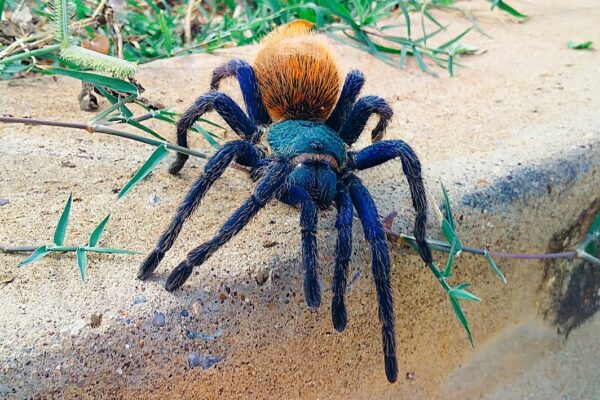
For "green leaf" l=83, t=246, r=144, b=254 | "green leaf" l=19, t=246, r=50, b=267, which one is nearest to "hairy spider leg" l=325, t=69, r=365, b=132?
"green leaf" l=83, t=246, r=144, b=254

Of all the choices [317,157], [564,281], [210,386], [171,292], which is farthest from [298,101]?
[564,281]

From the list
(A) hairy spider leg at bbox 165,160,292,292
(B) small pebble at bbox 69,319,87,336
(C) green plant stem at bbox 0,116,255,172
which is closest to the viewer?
(B) small pebble at bbox 69,319,87,336

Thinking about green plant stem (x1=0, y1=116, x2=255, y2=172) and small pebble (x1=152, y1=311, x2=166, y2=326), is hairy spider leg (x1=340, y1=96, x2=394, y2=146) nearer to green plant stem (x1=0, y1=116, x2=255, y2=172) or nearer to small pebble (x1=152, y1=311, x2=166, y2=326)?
green plant stem (x1=0, y1=116, x2=255, y2=172)

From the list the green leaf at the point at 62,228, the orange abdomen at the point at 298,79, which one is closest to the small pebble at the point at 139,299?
the green leaf at the point at 62,228

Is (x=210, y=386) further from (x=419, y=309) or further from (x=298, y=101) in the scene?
(x=298, y=101)

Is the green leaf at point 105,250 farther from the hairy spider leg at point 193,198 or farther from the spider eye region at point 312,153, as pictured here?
the spider eye region at point 312,153

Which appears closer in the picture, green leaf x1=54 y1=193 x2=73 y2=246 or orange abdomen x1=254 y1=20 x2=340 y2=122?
green leaf x1=54 y1=193 x2=73 y2=246

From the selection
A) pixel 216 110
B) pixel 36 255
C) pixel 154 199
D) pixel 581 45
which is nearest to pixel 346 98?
pixel 216 110
